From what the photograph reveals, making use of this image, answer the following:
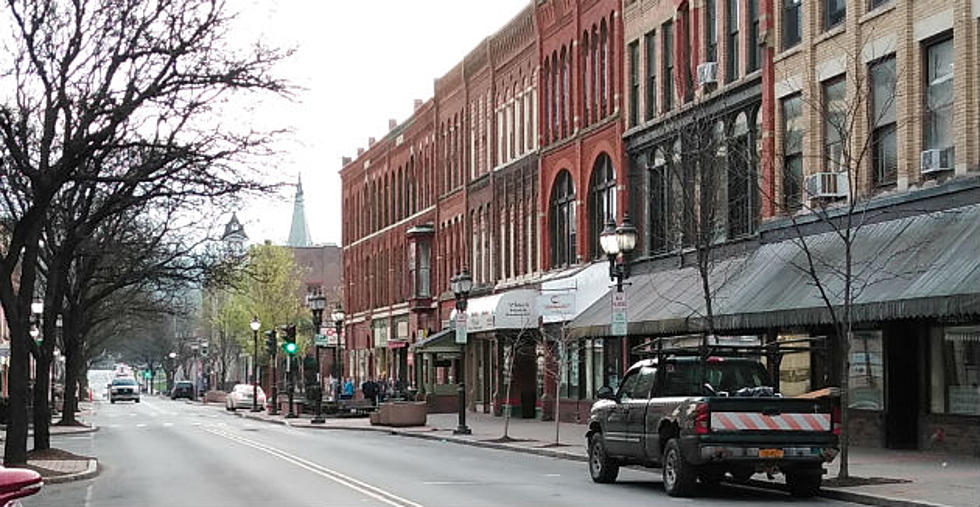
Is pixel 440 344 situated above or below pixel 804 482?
above

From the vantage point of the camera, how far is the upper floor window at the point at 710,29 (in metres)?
36.2

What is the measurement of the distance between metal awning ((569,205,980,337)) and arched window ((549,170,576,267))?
1086 cm

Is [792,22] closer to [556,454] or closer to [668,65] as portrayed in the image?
[668,65]

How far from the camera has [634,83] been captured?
41.8 m

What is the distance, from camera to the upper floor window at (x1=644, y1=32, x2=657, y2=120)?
40.0 meters

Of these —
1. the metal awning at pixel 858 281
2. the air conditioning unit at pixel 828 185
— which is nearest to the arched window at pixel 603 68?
the metal awning at pixel 858 281

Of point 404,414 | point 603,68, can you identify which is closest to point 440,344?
point 404,414

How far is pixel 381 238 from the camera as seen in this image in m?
77.8

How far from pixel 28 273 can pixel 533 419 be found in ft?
83.3

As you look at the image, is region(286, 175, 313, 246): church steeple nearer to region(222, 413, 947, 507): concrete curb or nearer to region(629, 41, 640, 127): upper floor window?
region(222, 413, 947, 507): concrete curb

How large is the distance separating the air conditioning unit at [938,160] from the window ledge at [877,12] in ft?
10.6

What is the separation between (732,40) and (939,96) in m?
9.73

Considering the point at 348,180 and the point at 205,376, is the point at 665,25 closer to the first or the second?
the point at 348,180

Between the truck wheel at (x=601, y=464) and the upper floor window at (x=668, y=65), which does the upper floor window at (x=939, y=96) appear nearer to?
the truck wheel at (x=601, y=464)
